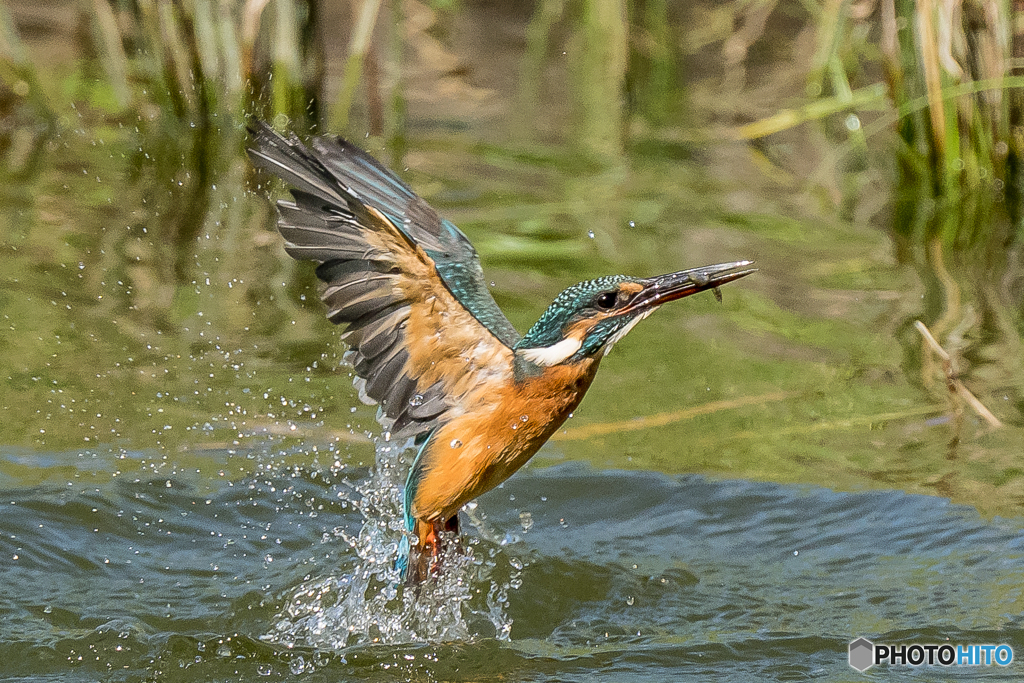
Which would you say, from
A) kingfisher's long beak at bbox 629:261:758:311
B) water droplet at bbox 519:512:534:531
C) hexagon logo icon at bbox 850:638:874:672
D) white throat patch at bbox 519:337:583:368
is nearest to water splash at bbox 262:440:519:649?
water droplet at bbox 519:512:534:531

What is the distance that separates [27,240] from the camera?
622cm

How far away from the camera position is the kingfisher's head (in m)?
3.40

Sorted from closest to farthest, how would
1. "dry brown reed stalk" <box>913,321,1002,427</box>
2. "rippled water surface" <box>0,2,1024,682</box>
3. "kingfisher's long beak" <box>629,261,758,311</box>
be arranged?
"kingfisher's long beak" <box>629,261,758,311</box>
"rippled water surface" <box>0,2,1024,682</box>
"dry brown reed stalk" <box>913,321,1002,427</box>

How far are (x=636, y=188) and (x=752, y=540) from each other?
11.7ft

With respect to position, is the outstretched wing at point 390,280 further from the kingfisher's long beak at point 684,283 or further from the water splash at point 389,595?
the water splash at point 389,595

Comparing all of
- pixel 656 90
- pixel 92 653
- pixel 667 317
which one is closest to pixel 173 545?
pixel 92 653

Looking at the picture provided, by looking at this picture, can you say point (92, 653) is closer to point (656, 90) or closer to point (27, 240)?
point (27, 240)

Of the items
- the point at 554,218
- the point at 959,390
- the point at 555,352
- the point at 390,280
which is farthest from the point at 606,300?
the point at 554,218

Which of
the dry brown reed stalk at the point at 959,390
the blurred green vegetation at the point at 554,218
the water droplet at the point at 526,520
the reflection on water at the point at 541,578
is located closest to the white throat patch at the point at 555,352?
the reflection on water at the point at 541,578

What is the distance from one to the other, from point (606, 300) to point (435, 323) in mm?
445

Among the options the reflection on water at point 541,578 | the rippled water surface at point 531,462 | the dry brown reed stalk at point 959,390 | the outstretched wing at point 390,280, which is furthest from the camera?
the dry brown reed stalk at point 959,390

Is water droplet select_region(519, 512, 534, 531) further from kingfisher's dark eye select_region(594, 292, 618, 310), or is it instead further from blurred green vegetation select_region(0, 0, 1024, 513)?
kingfisher's dark eye select_region(594, 292, 618, 310)

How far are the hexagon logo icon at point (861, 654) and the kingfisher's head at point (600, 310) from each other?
106cm

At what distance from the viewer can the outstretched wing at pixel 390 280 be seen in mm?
3236
